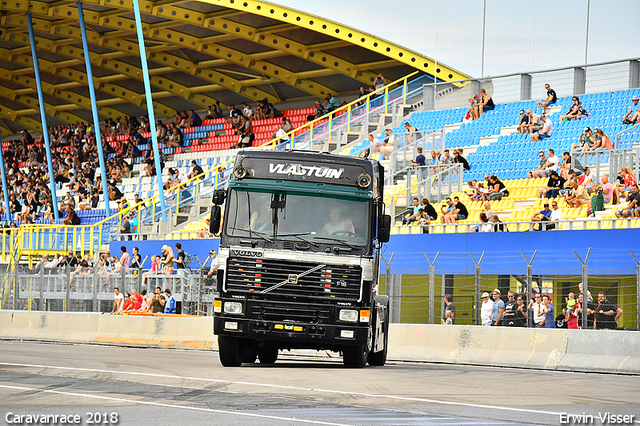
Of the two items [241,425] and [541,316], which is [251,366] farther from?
[241,425]

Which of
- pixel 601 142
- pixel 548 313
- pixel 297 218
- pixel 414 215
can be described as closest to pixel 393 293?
pixel 548 313

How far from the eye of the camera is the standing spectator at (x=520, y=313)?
18303 mm

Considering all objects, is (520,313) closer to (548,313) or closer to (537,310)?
(537,310)

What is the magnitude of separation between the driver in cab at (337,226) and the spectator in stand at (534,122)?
1753 centimetres

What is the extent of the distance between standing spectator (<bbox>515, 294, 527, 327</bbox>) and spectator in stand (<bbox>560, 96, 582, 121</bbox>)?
42.7 feet

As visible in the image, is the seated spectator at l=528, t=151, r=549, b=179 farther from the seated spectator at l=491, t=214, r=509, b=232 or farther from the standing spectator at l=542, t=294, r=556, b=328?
the standing spectator at l=542, t=294, r=556, b=328

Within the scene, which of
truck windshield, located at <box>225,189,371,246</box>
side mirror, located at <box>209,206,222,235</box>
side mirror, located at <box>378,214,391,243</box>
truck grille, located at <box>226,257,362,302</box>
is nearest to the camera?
side mirror, located at <box>209,206,222,235</box>

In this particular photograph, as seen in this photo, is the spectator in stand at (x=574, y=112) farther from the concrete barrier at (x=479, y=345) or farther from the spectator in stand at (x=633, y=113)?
the concrete barrier at (x=479, y=345)

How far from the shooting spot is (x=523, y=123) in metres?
31.1

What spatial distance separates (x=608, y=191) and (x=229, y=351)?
12106mm

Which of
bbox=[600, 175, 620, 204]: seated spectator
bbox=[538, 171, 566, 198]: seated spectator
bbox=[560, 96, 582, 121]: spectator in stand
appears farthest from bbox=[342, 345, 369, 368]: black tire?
bbox=[560, 96, 582, 121]: spectator in stand

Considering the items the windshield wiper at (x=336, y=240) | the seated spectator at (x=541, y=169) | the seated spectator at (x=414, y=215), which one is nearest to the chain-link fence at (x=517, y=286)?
the seated spectator at (x=414, y=215)

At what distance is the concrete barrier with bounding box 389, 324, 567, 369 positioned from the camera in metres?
16.5

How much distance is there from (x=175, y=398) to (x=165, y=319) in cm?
1236
